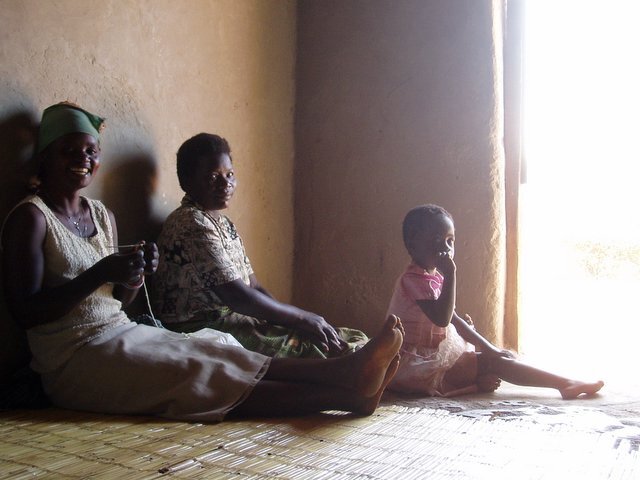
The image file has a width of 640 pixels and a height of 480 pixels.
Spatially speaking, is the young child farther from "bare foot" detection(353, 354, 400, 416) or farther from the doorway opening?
the doorway opening

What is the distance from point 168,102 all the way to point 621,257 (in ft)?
9.41

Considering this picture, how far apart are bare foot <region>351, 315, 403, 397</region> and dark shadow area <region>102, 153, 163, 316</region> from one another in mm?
1103

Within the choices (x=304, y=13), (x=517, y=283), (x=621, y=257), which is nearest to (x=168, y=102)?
(x=304, y=13)

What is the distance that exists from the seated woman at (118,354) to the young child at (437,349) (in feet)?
2.08

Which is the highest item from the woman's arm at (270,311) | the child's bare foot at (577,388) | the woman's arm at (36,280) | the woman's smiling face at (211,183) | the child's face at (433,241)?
the woman's smiling face at (211,183)

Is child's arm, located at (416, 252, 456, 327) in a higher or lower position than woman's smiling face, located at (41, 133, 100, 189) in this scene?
lower

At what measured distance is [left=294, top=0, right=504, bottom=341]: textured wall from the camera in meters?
3.45

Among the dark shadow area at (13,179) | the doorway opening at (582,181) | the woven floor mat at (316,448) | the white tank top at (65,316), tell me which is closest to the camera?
the woven floor mat at (316,448)

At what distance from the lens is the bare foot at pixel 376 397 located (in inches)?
80.6

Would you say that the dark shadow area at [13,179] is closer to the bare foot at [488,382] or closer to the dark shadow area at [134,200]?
the dark shadow area at [134,200]

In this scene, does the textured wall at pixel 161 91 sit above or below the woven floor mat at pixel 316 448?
above

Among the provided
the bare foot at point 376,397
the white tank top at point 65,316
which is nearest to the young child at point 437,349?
the bare foot at point 376,397

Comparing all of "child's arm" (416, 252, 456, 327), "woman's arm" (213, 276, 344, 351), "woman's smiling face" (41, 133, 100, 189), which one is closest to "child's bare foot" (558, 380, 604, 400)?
"child's arm" (416, 252, 456, 327)

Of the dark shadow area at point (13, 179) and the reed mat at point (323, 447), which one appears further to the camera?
the dark shadow area at point (13, 179)
